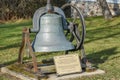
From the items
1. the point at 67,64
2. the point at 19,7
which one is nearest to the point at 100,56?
the point at 67,64

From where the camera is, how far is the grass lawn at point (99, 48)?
28.5ft

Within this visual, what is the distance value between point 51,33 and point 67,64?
68cm

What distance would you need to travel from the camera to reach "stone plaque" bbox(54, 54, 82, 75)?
776 cm

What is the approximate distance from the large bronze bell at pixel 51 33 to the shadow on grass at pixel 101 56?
1627 mm

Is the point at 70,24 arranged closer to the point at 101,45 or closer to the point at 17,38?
the point at 101,45

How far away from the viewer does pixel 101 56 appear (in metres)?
10.4

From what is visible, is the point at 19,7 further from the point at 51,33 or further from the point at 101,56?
the point at 51,33

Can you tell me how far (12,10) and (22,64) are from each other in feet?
→ 58.2

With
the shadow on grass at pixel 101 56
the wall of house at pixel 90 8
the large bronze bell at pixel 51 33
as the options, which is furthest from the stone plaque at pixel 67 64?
the wall of house at pixel 90 8

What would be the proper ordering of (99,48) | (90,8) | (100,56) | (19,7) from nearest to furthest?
(100,56) < (99,48) < (90,8) < (19,7)

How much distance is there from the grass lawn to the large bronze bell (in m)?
0.81

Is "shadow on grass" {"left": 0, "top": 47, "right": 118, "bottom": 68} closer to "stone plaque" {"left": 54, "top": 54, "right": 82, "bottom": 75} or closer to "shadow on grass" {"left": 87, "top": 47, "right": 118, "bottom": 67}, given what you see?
"shadow on grass" {"left": 87, "top": 47, "right": 118, "bottom": 67}

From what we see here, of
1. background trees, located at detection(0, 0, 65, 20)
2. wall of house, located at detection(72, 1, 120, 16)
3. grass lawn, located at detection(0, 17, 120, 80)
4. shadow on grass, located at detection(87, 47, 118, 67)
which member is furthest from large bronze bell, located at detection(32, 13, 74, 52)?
background trees, located at detection(0, 0, 65, 20)

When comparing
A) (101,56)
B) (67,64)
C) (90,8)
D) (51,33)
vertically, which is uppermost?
(51,33)
